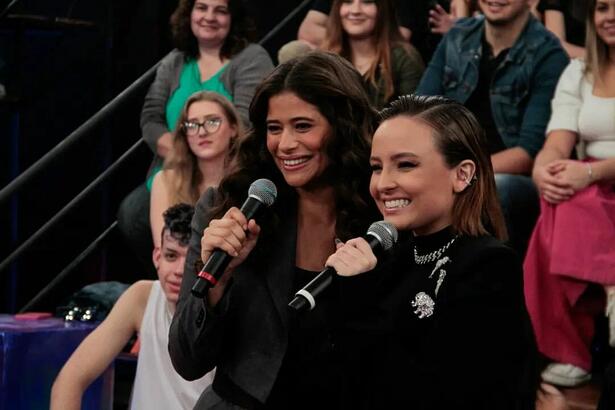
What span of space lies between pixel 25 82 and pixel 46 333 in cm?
241

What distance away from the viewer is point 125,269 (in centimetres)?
561

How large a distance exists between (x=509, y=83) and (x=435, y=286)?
2203mm

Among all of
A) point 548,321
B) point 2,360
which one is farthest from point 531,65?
point 2,360

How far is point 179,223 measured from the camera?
11.4ft

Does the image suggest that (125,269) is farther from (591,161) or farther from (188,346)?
(188,346)

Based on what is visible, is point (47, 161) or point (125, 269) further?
point (125, 269)

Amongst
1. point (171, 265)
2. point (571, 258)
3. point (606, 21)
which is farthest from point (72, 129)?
point (571, 258)

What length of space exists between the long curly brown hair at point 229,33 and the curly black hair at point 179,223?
1331 mm

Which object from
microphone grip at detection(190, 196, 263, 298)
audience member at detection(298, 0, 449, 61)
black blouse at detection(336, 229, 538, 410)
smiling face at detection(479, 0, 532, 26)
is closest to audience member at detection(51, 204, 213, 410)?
microphone grip at detection(190, 196, 263, 298)

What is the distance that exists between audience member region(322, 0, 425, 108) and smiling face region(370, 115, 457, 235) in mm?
2194

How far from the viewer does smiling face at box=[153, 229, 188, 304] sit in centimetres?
334

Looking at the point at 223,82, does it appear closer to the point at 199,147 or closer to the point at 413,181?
the point at 199,147

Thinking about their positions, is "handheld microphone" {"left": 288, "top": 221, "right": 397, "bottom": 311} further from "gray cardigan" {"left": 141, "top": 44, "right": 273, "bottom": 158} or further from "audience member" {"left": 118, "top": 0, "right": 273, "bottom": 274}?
"audience member" {"left": 118, "top": 0, "right": 273, "bottom": 274}

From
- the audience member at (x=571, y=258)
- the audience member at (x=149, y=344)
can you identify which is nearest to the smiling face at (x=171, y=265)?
the audience member at (x=149, y=344)
